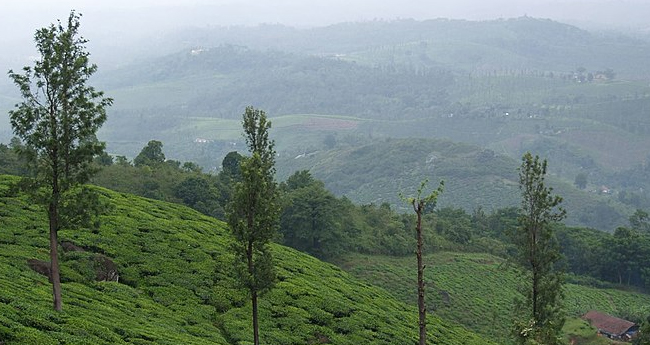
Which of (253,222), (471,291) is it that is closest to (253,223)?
(253,222)

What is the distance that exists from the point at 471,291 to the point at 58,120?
5542 cm

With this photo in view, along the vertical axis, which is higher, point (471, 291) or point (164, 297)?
point (164, 297)

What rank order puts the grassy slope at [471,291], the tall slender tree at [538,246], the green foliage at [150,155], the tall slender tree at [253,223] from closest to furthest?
the tall slender tree at [253,223] < the tall slender tree at [538,246] < the grassy slope at [471,291] < the green foliage at [150,155]

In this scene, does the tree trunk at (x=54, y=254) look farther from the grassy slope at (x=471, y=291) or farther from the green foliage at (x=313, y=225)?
the green foliage at (x=313, y=225)

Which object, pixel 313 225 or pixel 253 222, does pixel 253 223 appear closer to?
pixel 253 222

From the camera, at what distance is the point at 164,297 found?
3409 centimetres

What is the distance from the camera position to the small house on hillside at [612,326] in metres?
66.4

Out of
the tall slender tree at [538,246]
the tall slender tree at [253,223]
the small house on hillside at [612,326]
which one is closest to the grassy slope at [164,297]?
the tall slender tree at [253,223]

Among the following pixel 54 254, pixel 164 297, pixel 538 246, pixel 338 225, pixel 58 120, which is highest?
pixel 58 120

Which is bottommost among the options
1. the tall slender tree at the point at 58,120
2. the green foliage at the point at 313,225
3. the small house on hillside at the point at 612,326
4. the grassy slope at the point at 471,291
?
the small house on hillside at the point at 612,326

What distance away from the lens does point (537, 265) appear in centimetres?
3434

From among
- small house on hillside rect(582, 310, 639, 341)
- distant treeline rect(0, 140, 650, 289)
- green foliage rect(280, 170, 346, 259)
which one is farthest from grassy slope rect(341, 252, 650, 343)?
distant treeline rect(0, 140, 650, 289)

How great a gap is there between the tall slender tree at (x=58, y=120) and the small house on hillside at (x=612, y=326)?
196 feet

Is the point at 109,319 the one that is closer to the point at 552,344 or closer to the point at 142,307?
the point at 142,307
